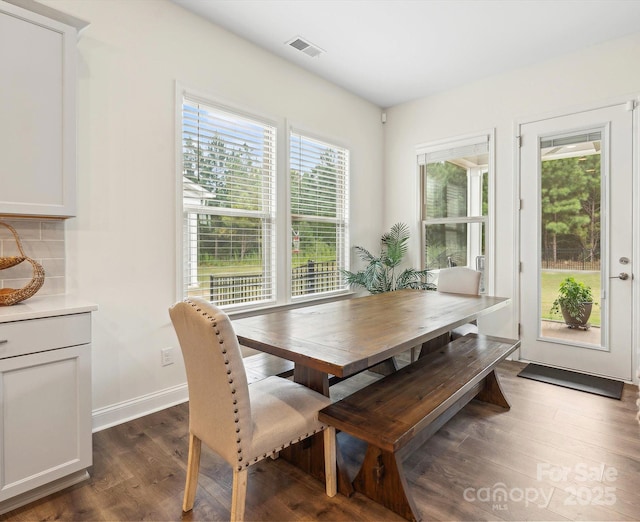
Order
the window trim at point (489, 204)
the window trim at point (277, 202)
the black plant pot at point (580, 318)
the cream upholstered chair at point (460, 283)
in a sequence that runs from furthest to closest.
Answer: the window trim at point (489, 204) < the black plant pot at point (580, 318) < the cream upholstered chair at point (460, 283) < the window trim at point (277, 202)

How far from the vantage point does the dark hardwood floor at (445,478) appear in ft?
5.37

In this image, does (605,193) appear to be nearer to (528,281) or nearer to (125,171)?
(528,281)

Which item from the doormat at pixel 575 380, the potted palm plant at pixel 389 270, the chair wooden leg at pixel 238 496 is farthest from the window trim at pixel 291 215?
the chair wooden leg at pixel 238 496

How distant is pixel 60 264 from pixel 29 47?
45.8 inches

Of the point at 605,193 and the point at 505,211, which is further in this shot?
the point at 505,211

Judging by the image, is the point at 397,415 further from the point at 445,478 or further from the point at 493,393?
the point at 493,393

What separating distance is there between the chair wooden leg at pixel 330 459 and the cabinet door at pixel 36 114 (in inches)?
70.0

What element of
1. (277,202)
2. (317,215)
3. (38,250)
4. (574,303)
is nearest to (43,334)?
(38,250)

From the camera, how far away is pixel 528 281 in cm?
373

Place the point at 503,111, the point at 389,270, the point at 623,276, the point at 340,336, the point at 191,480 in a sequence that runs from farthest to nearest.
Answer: the point at 389,270 < the point at 503,111 < the point at 623,276 < the point at 340,336 < the point at 191,480

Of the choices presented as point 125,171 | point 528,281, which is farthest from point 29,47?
point 528,281

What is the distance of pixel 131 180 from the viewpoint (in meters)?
2.55

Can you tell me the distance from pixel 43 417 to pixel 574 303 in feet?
13.5

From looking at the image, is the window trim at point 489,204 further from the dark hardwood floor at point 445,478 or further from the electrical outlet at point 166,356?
the electrical outlet at point 166,356
